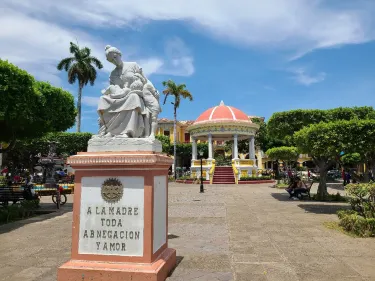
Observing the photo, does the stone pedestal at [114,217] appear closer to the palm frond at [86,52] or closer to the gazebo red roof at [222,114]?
the gazebo red roof at [222,114]

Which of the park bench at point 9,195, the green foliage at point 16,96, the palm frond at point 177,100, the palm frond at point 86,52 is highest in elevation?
the palm frond at point 86,52

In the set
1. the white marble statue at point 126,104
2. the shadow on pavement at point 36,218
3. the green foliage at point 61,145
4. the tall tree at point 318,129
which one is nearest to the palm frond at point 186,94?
the green foliage at point 61,145

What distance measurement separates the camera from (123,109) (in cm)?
461

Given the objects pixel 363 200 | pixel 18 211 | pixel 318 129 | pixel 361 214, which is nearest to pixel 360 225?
pixel 361 214

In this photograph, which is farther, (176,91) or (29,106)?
(176,91)

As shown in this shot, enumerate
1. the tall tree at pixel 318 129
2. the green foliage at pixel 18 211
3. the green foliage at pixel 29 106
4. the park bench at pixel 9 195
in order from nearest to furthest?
the green foliage at pixel 29 106, the green foliage at pixel 18 211, the tall tree at pixel 318 129, the park bench at pixel 9 195

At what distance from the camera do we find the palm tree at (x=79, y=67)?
38.2 meters

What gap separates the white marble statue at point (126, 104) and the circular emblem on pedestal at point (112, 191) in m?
0.68

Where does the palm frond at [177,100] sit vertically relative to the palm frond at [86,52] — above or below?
below

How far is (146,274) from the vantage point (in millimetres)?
3900

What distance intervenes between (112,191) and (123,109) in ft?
3.90

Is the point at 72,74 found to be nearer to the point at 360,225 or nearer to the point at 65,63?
the point at 65,63

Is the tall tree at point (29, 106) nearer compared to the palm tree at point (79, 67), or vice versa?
the tall tree at point (29, 106)

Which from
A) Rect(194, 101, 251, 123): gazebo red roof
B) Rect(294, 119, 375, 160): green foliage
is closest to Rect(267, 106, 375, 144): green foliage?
Rect(294, 119, 375, 160): green foliage
